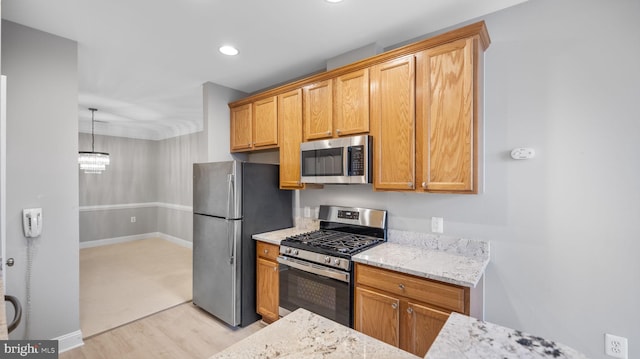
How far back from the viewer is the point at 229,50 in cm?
259

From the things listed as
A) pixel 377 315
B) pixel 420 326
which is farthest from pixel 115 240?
pixel 420 326

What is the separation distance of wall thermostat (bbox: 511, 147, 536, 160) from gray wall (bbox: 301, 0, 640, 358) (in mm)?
34

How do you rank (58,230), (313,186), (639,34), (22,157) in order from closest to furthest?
(639,34), (22,157), (58,230), (313,186)

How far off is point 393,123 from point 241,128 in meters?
2.01

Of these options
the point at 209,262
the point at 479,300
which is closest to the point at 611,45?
the point at 479,300

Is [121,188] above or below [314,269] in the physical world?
above

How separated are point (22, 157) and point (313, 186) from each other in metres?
2.39

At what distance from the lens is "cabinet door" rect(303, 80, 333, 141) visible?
2590 mm

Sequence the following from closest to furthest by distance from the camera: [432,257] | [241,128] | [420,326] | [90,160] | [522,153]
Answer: [420,326] < [522,153] < [432,257] < [241,128] < [90,160]

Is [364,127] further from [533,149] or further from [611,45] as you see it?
[611,45]

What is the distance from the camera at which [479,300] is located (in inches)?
75.5

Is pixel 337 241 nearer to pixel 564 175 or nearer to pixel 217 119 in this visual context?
pixel 564 175

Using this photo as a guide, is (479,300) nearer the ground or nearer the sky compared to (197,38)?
nearer the ground

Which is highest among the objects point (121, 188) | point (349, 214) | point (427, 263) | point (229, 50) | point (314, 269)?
point (229, 50)
